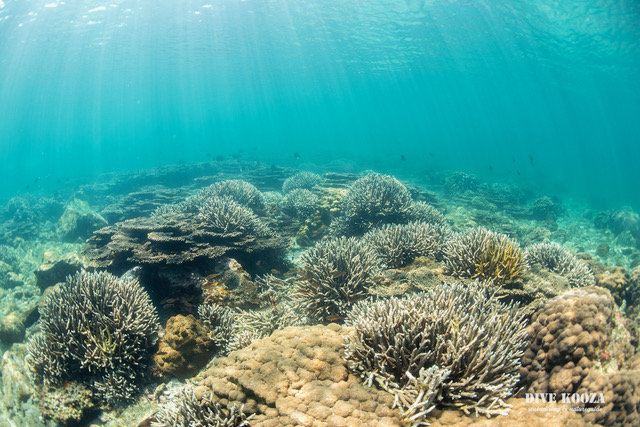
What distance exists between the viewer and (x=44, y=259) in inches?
388

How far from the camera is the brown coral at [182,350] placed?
4750 mm

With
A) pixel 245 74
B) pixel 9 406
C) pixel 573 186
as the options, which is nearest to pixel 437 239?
pixel 9 406

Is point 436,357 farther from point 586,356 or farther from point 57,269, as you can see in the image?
point 57,269

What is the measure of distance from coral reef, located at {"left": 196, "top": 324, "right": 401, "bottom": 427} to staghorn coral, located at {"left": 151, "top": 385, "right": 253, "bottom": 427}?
0.07 meters

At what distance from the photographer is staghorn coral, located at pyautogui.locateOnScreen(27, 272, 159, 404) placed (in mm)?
4516

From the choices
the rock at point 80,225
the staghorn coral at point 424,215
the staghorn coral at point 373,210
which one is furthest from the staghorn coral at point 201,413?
the rock at point 80,225

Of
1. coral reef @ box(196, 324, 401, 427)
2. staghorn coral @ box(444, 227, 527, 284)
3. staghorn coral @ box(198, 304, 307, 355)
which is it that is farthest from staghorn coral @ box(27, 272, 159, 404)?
staghorn coral @ box(444, 227, 527, 284)

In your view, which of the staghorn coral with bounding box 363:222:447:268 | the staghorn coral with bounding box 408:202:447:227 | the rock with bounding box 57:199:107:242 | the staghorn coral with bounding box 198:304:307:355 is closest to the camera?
the staghorn coral with bounding box 198:304:307:355

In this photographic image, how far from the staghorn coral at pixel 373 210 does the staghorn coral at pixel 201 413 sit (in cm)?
763

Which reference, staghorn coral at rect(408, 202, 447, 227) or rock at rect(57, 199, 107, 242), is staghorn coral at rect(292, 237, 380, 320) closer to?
staghorn coral at rect(408, 202, 447, 227)

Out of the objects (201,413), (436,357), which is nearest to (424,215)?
(436,357)

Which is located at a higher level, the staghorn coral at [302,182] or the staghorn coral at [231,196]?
the staghorn coral at [231,196]

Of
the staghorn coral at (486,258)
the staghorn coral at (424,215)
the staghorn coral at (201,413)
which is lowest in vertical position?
the staghorn coral at (424,215)

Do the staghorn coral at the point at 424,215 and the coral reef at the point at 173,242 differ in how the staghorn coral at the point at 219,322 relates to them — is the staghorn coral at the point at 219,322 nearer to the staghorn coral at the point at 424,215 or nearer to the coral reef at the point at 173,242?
the coral reef at the point at 173,242
